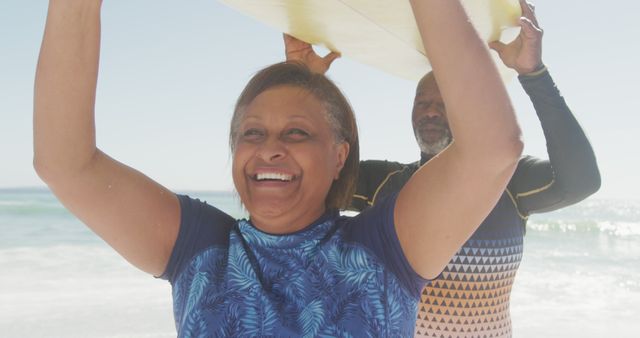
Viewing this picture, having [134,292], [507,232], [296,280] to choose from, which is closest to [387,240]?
[296,280]

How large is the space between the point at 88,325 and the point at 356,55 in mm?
4464

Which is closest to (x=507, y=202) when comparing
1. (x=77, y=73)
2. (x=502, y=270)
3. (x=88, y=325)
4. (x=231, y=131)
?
(x=502, y=270)

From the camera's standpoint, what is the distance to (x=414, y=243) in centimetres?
130

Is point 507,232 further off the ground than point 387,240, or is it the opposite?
point 387,240

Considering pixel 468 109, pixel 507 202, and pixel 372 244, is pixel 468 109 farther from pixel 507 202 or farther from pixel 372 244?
pixel 507 202

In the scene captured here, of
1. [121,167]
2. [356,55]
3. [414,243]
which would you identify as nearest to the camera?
[414,243]

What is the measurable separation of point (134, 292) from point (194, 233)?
6495mm

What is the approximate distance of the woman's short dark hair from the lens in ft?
5.02

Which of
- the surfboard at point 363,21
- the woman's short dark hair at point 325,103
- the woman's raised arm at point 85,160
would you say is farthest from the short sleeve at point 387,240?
the surfboard at point 363,21

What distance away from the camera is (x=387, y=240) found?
1.34 metres

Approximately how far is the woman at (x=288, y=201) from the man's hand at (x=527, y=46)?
0.91 m

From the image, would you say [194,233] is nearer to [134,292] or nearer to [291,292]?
[291,292]

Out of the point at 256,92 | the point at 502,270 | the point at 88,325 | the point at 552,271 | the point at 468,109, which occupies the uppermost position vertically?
the point at 468,109

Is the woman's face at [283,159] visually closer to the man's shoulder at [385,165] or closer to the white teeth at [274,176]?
the white teeth at [274,176]
